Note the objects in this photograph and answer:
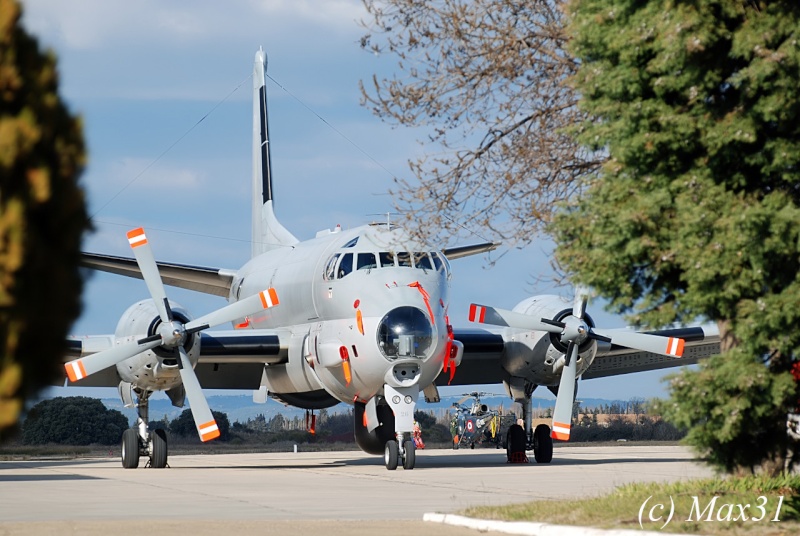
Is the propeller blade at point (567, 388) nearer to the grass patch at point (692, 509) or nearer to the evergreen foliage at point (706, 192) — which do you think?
the grass patch at point (692, 509)

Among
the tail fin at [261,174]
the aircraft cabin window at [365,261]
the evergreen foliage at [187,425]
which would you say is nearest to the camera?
the aircraft cabin window at [365,261]

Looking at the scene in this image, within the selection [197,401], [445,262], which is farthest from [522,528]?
[197,401]

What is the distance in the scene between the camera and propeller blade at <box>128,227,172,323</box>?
21844 mm

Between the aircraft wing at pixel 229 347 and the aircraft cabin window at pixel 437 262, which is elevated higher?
the aircraft cabin window at pixel 437 262

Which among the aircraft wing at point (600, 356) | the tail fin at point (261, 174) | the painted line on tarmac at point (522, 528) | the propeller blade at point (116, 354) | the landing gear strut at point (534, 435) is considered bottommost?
the painted line on tarmac at point (522, 528)

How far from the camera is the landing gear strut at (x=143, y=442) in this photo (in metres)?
23.0

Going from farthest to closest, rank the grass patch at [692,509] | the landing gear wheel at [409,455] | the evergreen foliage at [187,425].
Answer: the evergreen foliage at [187,425]
the landing gear wheel at [409,455]
the grass patch at [692,509]

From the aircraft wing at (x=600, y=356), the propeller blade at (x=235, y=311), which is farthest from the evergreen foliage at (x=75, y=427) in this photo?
the propeller blade at (x=235, y=311)

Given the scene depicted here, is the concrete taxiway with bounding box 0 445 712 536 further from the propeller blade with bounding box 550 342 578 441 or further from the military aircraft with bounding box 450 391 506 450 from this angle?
the military aircraft with bounding box 450 391 506 450

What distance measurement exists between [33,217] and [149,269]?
18.7m

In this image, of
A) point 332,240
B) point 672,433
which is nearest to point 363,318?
point 332,240

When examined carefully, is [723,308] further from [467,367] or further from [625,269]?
[467,367]

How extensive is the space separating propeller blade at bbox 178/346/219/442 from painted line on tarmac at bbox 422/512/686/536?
11.4m

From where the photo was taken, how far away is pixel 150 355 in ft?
72.1
